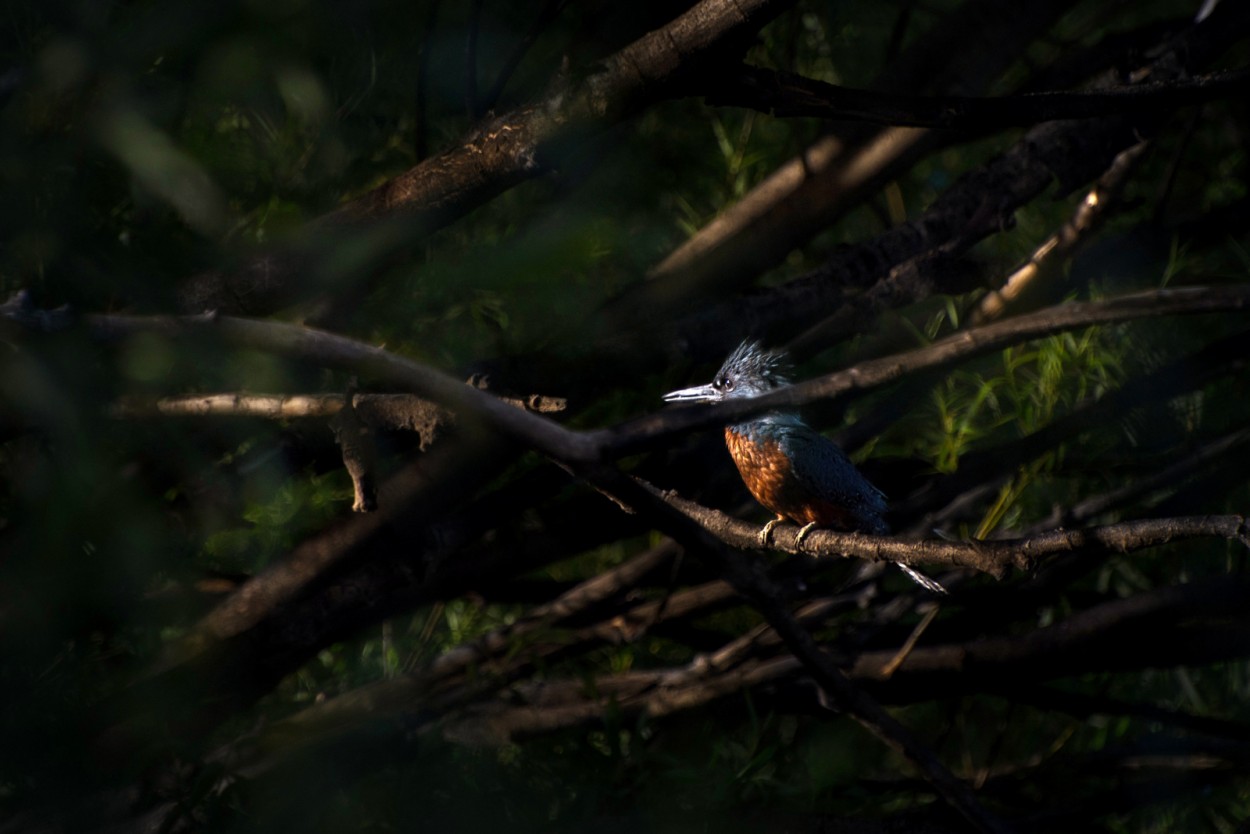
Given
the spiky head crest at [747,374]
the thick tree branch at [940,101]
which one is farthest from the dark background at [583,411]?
the spiky head crest at [747,374]

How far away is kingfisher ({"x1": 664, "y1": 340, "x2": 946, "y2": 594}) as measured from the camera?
6.46 feet

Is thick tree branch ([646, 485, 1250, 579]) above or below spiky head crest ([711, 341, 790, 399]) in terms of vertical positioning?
above

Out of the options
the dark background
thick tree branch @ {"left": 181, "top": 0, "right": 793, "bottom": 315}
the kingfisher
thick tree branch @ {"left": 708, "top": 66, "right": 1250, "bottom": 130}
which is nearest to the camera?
the dark background

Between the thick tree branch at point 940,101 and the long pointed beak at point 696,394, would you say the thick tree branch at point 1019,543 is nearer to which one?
the long pointed beak at point 696,394

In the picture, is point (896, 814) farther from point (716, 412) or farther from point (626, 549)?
point (716, 412)

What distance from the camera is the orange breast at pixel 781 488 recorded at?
1987 millimetres

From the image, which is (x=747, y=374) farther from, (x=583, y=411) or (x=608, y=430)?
(x=608, y=430)

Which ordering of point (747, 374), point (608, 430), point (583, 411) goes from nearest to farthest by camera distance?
point (608, 430)
point (747, 374)
point (583, 411)

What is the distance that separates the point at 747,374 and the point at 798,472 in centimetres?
24

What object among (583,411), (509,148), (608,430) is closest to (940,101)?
(509,148)

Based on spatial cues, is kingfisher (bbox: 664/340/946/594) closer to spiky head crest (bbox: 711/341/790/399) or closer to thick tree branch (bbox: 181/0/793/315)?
spiky head crest (bbox: 711/341/790/399)

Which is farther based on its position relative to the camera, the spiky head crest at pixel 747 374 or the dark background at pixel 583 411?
the spiky head crest at pixel 747 374

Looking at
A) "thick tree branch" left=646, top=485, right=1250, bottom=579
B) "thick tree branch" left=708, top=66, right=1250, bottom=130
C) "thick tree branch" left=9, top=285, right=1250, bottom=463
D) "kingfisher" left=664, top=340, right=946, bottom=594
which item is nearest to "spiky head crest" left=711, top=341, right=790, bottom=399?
"kingfisher" left=664, top=340, right=946, bottom=594

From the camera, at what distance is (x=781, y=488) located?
1.99 meters
